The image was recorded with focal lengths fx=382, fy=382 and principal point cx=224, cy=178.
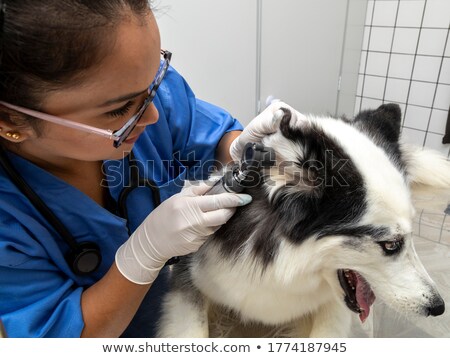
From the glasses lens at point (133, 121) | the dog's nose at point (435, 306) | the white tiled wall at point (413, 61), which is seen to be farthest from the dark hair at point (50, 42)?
the white tiled wall at point (413, 61)

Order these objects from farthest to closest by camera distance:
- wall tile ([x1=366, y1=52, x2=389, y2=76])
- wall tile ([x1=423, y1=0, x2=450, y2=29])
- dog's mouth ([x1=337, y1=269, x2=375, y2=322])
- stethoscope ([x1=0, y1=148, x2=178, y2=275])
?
1. wall tile ([x1=366, y1=52, x2=389, y2=76])
2. wall tile ([x1=423, y1=0, x2=450, y2=29])
3. dog's mouth ([x1=337, y1=269, x2=375, y2=322])
4. stethoscope ([x1=0, y1=148, x2=178, y2=275])

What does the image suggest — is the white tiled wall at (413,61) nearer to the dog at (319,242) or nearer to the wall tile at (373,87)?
the wall tile at (373,87)

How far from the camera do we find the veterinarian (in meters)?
0.57

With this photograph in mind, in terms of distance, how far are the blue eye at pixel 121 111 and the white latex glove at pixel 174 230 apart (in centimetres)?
22

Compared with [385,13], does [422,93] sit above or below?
below

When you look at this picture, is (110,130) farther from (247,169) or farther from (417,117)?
(417,117)

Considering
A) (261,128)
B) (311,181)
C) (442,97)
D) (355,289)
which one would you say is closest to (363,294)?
(355,289)

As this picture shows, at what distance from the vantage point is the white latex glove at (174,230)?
775 millimetres

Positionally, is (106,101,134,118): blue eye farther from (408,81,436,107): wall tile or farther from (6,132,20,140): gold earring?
(408,81,436,107): wall tile

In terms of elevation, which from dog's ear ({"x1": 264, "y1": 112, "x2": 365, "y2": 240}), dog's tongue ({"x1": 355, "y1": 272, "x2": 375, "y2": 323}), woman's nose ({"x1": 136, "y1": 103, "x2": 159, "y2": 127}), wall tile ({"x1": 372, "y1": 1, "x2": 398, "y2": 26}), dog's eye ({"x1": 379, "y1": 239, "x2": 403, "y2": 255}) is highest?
wall tile ({"x1": 372, "y1": 1, "x2": 398, "y2": 26})

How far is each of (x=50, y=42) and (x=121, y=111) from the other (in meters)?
0.18

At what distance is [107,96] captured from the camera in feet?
2.09

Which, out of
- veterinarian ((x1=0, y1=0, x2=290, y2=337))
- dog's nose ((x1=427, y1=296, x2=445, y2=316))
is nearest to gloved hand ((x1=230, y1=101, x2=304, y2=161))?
veterinarian ((x1=0, y1=0, x2=290, y2=337))

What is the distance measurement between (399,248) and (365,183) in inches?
6.8
